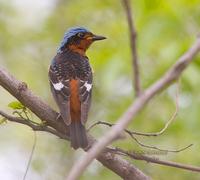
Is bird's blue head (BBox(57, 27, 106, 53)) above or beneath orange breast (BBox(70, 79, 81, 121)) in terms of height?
beneath

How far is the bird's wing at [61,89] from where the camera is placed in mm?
4355

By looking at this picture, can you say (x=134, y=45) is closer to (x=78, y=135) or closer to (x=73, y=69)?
(x=78, y=135)

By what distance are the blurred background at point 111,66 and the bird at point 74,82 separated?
10.8 inches

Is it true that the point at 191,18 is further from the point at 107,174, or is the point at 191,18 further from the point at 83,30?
the point at 107,174

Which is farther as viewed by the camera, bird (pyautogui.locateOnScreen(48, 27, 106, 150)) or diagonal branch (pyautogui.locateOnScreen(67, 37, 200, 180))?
bird (pyautogui.locateOnScreen(48, 27, 106, 150))

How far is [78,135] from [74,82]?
2.86ft

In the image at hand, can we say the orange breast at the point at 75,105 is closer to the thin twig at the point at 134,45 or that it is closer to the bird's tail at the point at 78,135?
the bird's tail at the point at 78,135

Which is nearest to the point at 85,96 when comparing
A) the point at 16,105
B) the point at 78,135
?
the point at 78,135

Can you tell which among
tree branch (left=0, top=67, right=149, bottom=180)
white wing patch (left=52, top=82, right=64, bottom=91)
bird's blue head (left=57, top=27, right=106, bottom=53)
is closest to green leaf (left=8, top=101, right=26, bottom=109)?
tree branch (left=0, top=67, right=149, bottom=180)

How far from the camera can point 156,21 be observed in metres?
5.50

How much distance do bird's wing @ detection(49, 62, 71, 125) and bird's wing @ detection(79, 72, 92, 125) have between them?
0.31 feet

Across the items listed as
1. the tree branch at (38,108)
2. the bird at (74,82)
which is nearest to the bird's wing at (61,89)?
the bird at (74,82)

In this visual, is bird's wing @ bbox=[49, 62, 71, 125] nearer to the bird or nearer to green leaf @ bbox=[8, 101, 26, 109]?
the bird

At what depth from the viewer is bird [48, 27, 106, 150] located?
4293 mm
